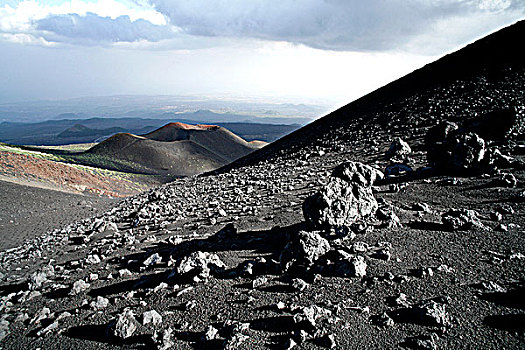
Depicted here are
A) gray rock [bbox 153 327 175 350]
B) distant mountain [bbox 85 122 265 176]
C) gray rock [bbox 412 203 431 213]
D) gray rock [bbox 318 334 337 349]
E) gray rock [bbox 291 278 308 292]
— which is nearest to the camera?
gray rock [bbox 318 334 337 349]

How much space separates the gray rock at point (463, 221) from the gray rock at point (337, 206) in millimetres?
1450

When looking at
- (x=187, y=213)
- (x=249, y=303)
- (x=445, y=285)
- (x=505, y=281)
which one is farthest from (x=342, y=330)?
(x=187, y=213)

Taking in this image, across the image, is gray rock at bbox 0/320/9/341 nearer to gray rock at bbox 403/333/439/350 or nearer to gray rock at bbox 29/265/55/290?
gray rock at bbox 29/265/55/290

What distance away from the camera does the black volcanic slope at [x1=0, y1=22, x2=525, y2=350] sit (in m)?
3.58

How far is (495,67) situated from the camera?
64.5ft

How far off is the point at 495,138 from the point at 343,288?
1026cm

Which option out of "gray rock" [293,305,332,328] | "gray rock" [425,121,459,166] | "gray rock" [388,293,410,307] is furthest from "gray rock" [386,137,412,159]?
"gray rock" [293,305,332,328]

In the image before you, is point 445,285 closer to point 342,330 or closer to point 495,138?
point 342,330

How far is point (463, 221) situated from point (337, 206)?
243 centimetres

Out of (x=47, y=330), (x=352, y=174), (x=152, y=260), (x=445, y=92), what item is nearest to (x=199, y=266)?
(x=152, y=260)

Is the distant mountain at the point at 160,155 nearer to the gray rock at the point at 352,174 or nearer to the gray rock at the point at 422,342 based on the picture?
the gray rock at the point at 352,174

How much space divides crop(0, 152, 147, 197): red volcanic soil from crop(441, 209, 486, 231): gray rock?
96.5ft

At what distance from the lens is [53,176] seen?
28.5 meters

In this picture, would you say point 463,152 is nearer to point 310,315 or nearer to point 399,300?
point 399,300
